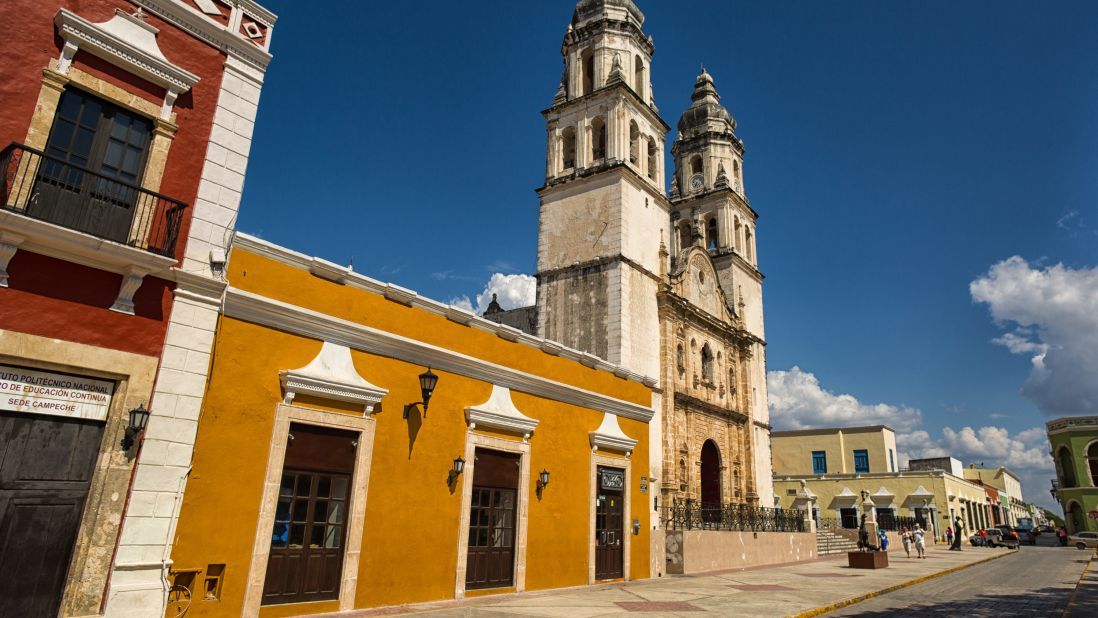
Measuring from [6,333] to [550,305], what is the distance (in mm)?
17877

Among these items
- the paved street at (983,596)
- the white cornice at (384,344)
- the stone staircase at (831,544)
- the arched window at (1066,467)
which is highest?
the arched window at (1066,467)

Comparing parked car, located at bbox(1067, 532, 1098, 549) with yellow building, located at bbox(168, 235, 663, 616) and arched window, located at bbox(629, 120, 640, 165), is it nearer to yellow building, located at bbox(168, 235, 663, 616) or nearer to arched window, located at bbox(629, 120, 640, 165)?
arched window, located at bbox(629, 120, 640, 165)

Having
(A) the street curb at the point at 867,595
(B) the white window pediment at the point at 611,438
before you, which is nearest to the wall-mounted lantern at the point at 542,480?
(B) the white window pediment at the point at 611,438

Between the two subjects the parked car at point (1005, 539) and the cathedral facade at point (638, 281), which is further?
the parked car at point (1005, 539)

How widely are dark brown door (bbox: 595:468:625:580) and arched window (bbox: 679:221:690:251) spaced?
67.3 feet

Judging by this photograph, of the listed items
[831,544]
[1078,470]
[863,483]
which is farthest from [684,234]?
[1078,470]

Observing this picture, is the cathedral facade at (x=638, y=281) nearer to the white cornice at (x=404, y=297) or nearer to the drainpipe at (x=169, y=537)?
the white cornice at (x=404, y=297)

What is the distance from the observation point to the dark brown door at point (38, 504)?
21.8ft

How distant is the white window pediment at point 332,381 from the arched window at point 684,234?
26.1 meters

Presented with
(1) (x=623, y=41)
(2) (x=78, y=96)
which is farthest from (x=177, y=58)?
(1) (x=623, y=41)

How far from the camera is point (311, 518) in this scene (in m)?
9.62

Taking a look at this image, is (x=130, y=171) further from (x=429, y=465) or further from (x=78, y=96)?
(x=429, y=465)

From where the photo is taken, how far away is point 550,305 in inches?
932

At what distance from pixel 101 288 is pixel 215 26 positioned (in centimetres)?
401
